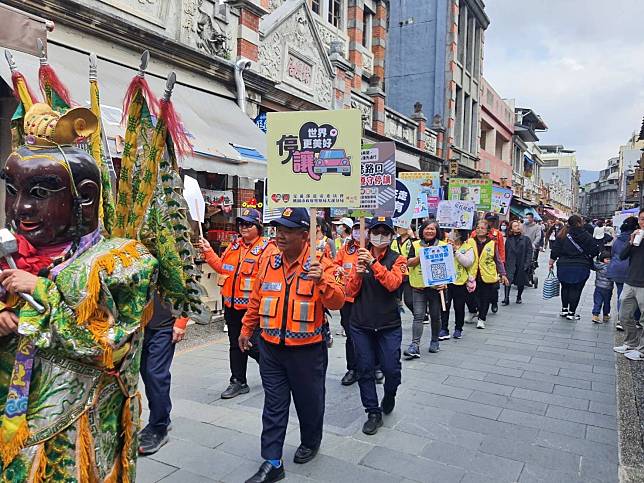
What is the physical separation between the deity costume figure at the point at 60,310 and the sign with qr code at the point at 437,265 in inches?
197

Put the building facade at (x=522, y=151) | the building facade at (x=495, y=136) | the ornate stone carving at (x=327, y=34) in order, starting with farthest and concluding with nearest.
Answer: the building facade at (x=522, y=151) → the building facade at (x=495, y=136) → the ornate stone carving at (x=327, y=34)

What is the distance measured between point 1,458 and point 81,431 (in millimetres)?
286

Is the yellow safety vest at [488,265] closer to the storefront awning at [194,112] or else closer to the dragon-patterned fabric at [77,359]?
the storefront awning at [194,112]

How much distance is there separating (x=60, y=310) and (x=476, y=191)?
41.9 ft

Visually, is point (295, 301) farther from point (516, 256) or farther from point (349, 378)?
point (516, 256)

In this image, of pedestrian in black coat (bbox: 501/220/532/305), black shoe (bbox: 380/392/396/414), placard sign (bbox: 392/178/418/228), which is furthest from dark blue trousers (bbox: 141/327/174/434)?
pedestrian in black coat (bbox: 501/220/532/305)

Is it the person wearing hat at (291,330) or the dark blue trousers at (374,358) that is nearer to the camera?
the person wearing hat at (291,330)

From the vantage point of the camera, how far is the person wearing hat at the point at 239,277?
4965mm

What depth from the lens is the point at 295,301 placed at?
347cm

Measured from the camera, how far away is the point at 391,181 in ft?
16.5

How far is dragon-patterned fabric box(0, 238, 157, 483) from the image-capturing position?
1786 mm

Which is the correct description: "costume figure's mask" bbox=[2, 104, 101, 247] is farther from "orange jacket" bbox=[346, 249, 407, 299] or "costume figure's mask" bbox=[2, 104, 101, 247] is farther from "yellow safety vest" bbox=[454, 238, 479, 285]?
"yellow safety vest" bbox=[454, 238, 479, 285]

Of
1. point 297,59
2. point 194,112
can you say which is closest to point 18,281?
point 194,112

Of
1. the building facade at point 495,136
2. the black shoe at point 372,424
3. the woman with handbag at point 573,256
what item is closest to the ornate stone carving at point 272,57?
the woman with handbag at point 573,256
